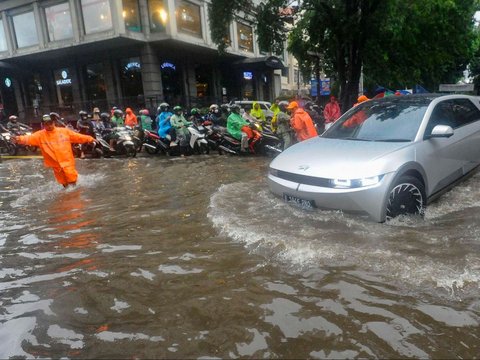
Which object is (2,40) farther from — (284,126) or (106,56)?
(284,126)

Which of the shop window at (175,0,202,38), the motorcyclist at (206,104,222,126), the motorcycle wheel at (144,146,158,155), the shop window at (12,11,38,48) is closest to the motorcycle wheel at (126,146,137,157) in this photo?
the motorcycle wheel at (144,146,158,155)

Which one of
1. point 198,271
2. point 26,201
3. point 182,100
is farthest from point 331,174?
point 182,100

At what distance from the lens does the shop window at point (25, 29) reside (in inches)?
903

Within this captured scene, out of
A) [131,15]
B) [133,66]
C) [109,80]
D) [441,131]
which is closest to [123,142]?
[441,131]

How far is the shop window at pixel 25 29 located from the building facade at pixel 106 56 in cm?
5

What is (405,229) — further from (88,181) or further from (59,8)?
(59,8)

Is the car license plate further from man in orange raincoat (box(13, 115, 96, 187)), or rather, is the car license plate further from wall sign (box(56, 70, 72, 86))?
wall sign (box(56, 70, 72, 86))

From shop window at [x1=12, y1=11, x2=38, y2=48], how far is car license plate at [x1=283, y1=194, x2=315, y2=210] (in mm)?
22850

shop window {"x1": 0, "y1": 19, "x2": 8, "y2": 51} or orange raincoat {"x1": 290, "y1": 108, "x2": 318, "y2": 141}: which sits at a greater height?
shop window {"x1": 0, "y1": 19, "x2": 8, "y2": 51}

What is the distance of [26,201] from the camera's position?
718 centimetres

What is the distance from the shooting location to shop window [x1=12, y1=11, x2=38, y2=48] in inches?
903

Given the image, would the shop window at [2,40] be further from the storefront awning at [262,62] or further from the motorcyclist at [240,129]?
the motorcyclist at [240,129]

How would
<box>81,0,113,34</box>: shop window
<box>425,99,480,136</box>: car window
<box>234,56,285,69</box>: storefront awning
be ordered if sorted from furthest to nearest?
<box>234,56,285,69</box>: storefront awning → <box>81,0,113,34</box>: shop window → <box>425,99,480,136</box>: car window

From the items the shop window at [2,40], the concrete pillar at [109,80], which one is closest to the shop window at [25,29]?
the shop window at [2,40]
